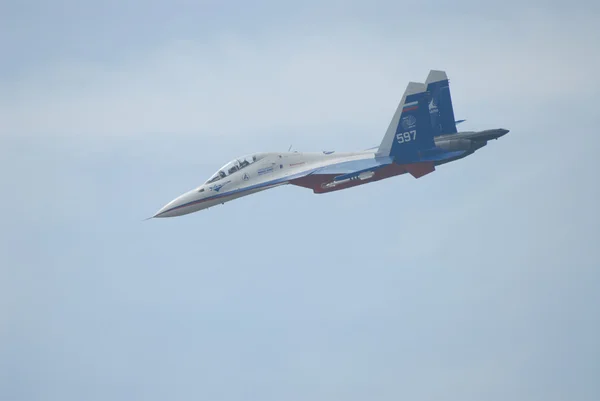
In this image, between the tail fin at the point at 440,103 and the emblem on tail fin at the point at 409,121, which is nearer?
the emblem on tail fin at the point at 409,121

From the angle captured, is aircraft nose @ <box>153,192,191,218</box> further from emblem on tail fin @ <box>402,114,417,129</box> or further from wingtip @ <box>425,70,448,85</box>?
wingtip @ <box>425,70,448,85</box>

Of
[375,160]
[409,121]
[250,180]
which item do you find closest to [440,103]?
[409,121]

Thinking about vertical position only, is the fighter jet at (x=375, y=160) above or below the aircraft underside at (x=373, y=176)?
above

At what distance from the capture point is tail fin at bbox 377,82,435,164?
9412 cm

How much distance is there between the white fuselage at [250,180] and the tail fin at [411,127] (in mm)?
5994

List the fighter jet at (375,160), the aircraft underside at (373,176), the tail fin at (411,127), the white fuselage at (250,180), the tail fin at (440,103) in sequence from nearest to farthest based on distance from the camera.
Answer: the tail fin at (411,127)
the fighter jet at (375,160)
the aircraft underside at (373,176)
the tail fin at (440,103)
the white fuselage at (250,180)

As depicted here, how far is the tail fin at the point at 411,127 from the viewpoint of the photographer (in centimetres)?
9412

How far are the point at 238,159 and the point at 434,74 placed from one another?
1509 centimetres

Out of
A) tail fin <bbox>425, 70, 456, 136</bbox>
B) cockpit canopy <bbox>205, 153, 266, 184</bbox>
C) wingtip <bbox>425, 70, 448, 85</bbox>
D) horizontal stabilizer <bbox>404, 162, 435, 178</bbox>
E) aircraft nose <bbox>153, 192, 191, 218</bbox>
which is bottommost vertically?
horizontal stabilizer <bbox>404, 162, 435, 178</bbox>

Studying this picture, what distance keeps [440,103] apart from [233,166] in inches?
602

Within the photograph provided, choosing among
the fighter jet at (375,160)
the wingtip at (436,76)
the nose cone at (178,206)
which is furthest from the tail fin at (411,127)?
the nose cone at (178,206)

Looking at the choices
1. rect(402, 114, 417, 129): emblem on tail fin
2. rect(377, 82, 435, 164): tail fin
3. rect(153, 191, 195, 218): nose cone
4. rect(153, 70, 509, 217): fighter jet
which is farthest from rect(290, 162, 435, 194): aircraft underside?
rect(153, 191, 195, 218): nose cone

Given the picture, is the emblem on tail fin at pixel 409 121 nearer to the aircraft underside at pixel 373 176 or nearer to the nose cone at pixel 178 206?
the aircraft underside at pixel 373 176

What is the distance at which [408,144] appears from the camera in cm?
9444
